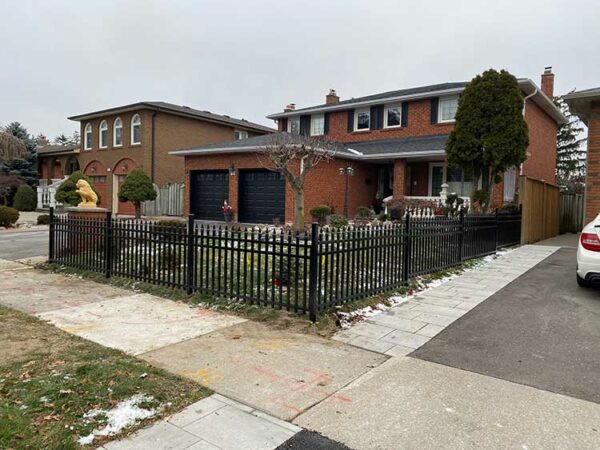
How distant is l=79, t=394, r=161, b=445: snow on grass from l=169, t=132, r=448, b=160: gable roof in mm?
13640

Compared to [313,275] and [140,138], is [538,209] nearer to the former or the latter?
[313,275]

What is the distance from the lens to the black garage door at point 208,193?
21.0 meters

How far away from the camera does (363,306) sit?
608cm

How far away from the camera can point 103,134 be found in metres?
29.9

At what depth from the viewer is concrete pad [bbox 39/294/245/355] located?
4.82 m

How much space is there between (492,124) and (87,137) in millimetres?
27698

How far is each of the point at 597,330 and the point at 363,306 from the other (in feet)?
9.14

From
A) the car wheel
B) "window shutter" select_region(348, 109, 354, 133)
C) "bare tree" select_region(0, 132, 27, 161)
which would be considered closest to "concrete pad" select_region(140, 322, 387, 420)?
the car wheel

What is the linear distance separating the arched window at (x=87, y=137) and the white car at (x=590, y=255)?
31.2m

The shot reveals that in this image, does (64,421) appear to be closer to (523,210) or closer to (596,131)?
(523,210)

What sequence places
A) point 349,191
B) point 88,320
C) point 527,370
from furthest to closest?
point 349,191
point 88,320
point 527,370

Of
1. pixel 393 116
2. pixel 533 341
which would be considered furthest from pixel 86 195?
pixel 393 116

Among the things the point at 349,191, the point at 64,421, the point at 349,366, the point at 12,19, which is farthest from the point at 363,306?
the point at 349,191

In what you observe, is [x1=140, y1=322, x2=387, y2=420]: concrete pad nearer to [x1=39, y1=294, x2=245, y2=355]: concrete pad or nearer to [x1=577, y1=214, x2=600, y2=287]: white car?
[x1=39, y1=294, x2=245, y2=355]: concrete pad
